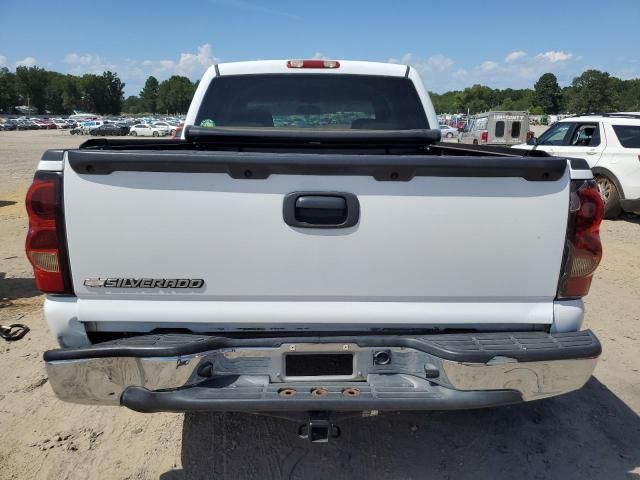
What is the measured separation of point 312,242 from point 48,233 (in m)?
1.10

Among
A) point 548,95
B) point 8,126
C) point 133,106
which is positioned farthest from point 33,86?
point 548,95

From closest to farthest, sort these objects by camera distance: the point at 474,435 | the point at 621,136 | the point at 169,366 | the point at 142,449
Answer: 1. the point at 169,366
2. the point at 142,449
3. the point at 474,435
4. the point at 621,136

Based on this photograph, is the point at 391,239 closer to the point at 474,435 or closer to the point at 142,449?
the point at 474,435

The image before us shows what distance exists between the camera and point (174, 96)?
143000 mm

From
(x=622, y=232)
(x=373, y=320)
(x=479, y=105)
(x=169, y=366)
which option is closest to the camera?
(x=169, y=366)

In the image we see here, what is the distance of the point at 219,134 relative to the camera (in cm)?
354

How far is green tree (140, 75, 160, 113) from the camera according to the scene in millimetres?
150125

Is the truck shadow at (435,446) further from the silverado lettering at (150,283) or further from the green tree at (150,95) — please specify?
the green tree at (150,95)

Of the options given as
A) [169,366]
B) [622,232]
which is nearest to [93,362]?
[169,366]

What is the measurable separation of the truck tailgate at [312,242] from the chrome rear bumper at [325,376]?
→ 0.12 meters

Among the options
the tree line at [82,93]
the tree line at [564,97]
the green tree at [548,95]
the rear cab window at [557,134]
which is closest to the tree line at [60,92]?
the tree line at [82,93]

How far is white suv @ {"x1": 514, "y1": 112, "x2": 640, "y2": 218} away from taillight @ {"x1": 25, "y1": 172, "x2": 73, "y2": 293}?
9.75 metres

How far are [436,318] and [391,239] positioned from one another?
42 centimetres

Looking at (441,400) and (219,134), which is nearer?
(441,400)
